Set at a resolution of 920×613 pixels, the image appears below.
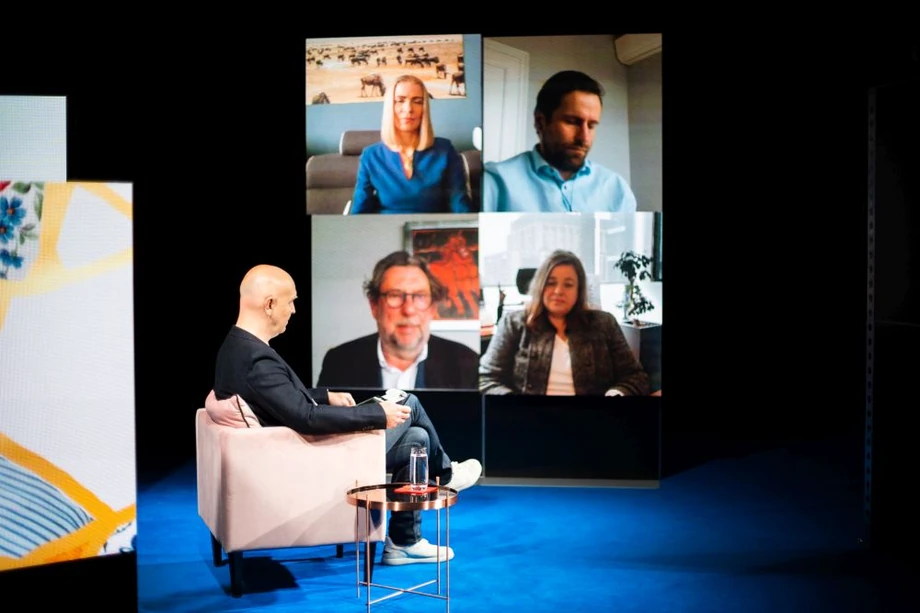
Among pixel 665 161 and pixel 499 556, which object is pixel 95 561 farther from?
pixel 665 161

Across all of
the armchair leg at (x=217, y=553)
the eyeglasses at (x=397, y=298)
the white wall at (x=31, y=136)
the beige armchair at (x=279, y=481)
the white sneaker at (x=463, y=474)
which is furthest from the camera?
the eyeglasses at (x=397, y=298)

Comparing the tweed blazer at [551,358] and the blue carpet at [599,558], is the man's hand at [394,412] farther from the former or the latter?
the tweed blazer at [551,358]

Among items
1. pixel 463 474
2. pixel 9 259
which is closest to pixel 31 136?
pixel 9 259

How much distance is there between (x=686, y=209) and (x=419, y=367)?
10.9 feet

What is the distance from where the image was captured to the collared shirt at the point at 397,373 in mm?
6883

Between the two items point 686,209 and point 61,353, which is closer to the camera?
point 61,353

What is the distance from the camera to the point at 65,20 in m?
7.32

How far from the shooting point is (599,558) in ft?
17.0

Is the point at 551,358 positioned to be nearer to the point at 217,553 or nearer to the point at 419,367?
the point at 419,367

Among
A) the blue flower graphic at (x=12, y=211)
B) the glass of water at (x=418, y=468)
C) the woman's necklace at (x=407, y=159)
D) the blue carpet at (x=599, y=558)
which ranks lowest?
the blue carpet at (x=599, y=558)

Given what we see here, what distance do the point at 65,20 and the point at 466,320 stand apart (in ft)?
10.9

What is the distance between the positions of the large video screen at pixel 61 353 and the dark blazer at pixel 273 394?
1694 millimetres

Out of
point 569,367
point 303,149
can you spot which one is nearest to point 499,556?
point 569,367


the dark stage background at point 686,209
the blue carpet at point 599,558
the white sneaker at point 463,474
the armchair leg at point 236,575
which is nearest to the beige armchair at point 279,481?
the armchair leg at point 236,575
